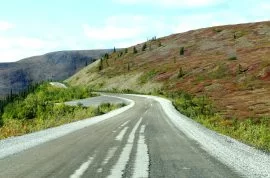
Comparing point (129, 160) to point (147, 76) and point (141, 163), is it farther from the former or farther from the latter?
point (147, 76)

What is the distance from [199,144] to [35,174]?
7.02m

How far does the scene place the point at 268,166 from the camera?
32.5 ft

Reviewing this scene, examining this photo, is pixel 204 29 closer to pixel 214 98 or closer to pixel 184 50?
pixel 184 50

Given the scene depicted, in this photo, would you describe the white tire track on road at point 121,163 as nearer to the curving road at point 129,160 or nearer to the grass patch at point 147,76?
the curving road at point 129,160

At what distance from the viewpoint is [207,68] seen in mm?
85250

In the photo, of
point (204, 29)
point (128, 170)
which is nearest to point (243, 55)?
point (204, 29)

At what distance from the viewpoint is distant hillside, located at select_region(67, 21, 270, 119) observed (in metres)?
56.1

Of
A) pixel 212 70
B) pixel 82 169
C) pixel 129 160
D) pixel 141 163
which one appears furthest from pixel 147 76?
pixel 82 169

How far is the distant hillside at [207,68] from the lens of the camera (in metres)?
56.1

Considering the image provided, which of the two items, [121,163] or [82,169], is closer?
[82,169]

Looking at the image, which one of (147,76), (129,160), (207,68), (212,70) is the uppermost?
(207,68)

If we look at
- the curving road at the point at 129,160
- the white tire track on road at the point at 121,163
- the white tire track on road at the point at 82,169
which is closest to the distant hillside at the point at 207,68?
the curving road at the point at 129,160

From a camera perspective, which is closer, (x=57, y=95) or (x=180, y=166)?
(x=180, y=166)

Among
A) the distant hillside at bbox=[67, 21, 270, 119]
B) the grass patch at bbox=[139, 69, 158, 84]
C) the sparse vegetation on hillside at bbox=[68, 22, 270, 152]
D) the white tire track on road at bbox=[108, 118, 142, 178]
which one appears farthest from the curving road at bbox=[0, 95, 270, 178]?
the grass patch at bbox=[139, 69, 158, 84]
